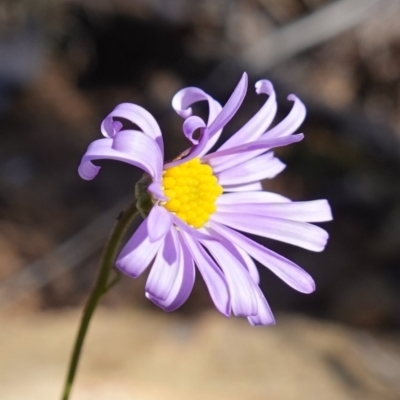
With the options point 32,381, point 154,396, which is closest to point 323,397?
point 154,396

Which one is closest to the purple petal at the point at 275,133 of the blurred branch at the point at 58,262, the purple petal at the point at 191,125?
the purple petal at the point at 191,125

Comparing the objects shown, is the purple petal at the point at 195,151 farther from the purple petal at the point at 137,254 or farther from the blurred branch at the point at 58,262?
the blurred branch at the point at 58,262

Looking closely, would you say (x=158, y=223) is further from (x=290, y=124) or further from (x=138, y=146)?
(x=290, y=124)

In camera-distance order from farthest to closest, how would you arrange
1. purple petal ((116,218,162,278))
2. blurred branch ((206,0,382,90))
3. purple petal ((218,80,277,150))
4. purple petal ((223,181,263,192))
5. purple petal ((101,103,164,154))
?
1. blurred branch ((206,0,382,90))
2. purple petal ((223,181,263,192))
3. purple petal ((218,80,277,150))
4. purple petal ((101,103,164,154))
5. purple petal ((116,218,162,278))

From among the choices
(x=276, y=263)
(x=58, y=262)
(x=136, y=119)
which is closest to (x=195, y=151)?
(x=136, y=119)

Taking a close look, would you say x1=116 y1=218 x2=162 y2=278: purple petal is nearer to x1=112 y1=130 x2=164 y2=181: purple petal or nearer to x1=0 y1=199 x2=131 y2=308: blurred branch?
x1=112 y1=130 x2=164 y2=181: purple petal

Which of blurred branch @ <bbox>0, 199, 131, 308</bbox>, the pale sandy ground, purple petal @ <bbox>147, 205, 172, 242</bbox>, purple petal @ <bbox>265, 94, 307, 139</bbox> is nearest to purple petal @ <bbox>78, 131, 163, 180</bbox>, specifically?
purple petal @ <bbox>147, 205, 172, 242</bbox>

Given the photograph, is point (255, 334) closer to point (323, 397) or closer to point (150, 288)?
point (323, 397)
